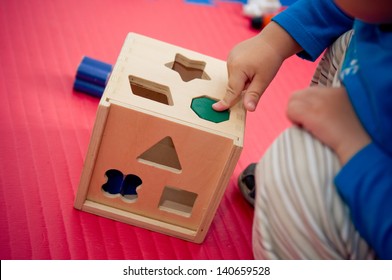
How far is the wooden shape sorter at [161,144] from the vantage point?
724 mm

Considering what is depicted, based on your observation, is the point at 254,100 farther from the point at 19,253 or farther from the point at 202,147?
the point at 19,253

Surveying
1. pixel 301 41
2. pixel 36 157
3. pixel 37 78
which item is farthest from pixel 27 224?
pixel 301 41

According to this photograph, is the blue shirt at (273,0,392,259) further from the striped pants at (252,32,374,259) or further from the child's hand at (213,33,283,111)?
the child's hand at (213,33,283,111)

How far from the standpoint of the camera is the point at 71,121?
101cm

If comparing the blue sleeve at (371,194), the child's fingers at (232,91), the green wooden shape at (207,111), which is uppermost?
the blue sleeve at (371,194)

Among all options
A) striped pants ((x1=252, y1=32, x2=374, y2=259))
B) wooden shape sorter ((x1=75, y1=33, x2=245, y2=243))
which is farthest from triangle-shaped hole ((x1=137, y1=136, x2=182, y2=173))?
striped pants ((x1=252, y1=32, x2=374, y2=259))

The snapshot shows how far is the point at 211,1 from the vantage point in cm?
167

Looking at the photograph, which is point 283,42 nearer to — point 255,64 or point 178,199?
point 255,64

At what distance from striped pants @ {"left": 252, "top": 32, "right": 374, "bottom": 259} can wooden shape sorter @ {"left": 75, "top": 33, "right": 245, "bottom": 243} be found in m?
0.14

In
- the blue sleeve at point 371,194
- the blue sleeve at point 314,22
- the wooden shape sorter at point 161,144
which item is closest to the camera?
the blue sleeve at point 371,194

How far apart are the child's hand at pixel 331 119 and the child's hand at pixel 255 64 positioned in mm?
222

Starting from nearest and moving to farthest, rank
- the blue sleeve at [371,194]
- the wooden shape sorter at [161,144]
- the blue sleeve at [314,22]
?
the blue sleeve at [371,194] < the wooden shape sorter at [161,144] < the blue sleeve at [314,22]

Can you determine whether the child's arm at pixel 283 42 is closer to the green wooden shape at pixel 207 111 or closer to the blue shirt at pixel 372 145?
the green wooden shape at pixel 207 111

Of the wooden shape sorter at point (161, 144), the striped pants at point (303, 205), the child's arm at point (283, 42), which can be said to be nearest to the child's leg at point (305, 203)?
the striped pants at point (303, 205)
